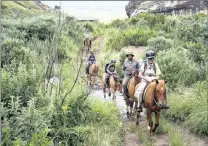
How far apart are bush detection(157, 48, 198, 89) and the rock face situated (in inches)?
942

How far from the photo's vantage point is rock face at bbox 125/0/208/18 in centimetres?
4044

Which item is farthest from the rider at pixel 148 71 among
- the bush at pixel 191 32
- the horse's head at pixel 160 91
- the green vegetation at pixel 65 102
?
the bush at pixel 191 32

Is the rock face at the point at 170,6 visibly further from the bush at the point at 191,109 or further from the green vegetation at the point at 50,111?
the green vegetation at the point at 50,111

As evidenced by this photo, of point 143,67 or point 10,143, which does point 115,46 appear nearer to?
point 143,67

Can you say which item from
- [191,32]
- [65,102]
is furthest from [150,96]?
[191,32]

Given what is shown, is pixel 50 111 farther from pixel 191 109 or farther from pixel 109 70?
pixel 109 70

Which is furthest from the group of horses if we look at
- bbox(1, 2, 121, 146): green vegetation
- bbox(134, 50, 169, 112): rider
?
bbox(1, 2, 121, 146): green vegetation

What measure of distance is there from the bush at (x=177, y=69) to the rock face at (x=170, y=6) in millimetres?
23922

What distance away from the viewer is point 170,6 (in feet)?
141

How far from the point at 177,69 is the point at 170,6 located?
93.1 feet

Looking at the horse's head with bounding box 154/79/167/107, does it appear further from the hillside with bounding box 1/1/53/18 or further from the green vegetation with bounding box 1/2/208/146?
the hillside with bounding box 1/1/53/18

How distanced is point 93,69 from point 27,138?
12.6 metres

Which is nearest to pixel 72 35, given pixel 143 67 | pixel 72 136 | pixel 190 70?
pixel 190 70

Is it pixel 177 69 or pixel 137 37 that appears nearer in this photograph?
pixel 177 69
